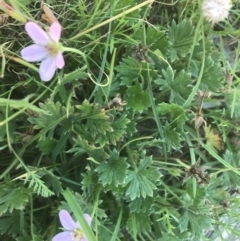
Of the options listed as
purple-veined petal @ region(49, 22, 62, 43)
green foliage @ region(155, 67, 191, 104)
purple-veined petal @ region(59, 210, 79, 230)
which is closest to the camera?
purple-veined petal @ region(49, 22, 62, 43)

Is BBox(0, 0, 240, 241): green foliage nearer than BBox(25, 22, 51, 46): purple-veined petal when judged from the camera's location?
No

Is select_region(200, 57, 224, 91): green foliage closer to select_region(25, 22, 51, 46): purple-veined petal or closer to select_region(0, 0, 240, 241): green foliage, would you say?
select_region(0, 0, 240, 241): green foliage

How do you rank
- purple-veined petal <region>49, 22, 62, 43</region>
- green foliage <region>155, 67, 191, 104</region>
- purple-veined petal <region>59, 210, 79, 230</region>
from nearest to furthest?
purple-veined petal <region>49, 22, 62, 43</region> < purple-veined petal <region>59, 210, 79, 230</region> < green foliage <region>155, 67, 191, 104</region>

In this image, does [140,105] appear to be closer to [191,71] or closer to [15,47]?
[191,71]

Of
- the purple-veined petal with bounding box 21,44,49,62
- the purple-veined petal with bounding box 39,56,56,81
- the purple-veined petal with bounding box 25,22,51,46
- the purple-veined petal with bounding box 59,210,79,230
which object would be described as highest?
the purple-veined petal with bounding box 25,22,51,46

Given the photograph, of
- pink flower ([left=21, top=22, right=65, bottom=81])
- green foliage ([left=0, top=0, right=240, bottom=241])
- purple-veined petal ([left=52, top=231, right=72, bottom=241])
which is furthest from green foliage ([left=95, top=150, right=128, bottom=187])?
pink flower ([left=21, top=22, right=65, bottom=81])

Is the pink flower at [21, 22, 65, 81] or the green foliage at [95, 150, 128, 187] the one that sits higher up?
the pink flower at [21, 22, 65, 81]

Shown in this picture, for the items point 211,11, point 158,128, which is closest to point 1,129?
point 158,128
